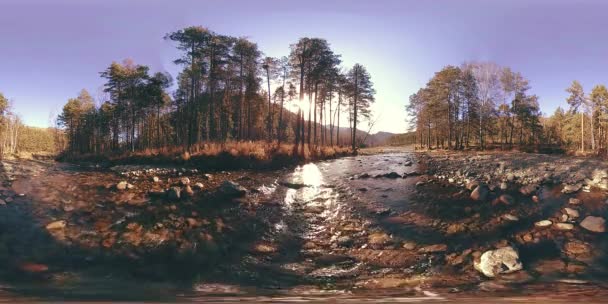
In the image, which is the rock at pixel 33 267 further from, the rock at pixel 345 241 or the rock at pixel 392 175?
the rock at pixel 392 175

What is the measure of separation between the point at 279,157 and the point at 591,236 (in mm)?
16335

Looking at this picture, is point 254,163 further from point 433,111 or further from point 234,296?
point 433,111

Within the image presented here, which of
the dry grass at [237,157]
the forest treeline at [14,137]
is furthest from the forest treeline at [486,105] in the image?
the forest treeline at [14,137]

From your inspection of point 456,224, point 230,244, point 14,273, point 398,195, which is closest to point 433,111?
point 398,195

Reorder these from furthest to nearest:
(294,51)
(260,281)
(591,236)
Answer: (294,51) < (591,236) < (260,281)

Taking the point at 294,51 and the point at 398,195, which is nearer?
the point at 398,195

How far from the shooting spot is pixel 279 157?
69.9 ft

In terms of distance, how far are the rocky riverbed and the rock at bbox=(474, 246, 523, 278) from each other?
0.9 inches

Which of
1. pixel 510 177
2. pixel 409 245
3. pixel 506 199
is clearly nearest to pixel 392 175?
pixel 510 177

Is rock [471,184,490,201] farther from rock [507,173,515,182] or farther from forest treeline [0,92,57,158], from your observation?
forest treeline [0,92,57,158]

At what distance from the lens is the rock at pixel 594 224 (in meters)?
7.38

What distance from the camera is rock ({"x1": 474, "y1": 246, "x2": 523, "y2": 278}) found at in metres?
5.71

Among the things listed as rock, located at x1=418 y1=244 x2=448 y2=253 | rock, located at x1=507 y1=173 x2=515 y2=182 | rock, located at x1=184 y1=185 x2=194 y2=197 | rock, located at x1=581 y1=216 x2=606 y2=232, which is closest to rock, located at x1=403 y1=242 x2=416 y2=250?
rock, located at x1=418 y1=244 x2=448 y2=253

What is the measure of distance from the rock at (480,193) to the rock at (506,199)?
0.46 metres
